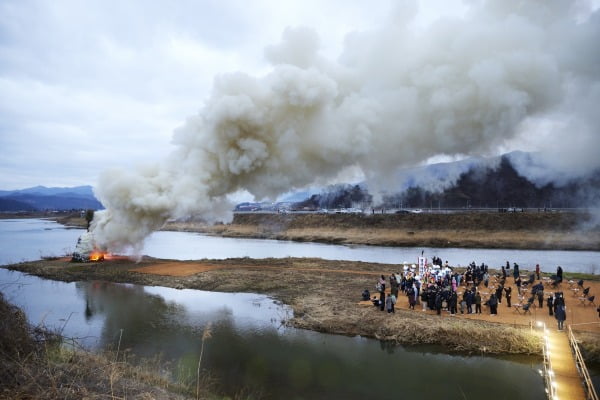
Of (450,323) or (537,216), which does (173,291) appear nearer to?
(450,323)

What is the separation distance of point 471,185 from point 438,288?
176 meters

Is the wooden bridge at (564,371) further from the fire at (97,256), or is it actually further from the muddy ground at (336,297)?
the fire at (97,256)

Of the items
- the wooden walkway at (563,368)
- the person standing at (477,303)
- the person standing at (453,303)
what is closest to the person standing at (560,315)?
the wooden walkway at (563,368)

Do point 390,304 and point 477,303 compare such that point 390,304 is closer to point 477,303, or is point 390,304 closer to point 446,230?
point 477,303

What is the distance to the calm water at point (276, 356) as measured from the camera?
14.1 metres

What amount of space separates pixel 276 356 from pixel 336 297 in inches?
378

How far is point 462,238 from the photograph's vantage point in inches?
2625

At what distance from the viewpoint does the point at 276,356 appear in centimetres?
1702

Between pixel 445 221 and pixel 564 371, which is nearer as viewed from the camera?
pixel 564 371

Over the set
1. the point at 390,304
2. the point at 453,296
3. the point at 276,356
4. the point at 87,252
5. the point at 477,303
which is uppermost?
the point at 453,296

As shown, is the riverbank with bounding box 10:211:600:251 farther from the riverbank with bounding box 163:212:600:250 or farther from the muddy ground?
the muddy ground

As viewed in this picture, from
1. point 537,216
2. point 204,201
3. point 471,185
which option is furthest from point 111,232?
point 471,185

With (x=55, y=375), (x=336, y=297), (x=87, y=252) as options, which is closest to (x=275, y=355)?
(x=336, y=297)

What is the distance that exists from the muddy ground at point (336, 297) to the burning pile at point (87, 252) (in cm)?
153
